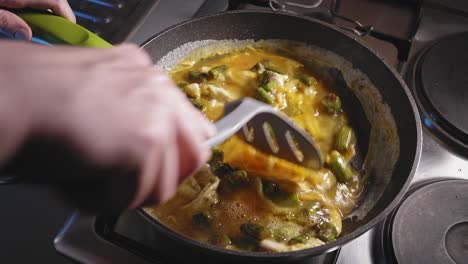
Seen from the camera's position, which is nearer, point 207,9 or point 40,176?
point 40,176

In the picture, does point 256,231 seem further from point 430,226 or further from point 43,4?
point 43,4

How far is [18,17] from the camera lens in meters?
1.05

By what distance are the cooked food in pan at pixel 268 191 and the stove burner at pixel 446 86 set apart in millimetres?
235

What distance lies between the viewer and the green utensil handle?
94 cm

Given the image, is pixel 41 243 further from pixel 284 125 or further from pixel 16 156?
pixel 16 156

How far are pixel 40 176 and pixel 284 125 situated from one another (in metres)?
0.60

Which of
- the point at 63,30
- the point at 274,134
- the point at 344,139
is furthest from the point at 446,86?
the point at 63,30

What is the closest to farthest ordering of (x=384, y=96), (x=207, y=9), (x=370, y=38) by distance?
(x=384, y=96)
(x=370, y=38)
(x=207, y=9)

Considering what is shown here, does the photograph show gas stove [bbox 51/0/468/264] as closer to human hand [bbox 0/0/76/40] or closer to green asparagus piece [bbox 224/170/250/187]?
green asparagus piece [bbox 224/170/250/187]

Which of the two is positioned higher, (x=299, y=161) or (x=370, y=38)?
(x=370, y=38)

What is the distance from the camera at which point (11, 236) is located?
1102mm

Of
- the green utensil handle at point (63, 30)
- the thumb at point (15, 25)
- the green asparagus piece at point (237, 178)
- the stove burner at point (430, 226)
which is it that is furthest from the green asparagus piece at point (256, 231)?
the thumb at point (15, 25)

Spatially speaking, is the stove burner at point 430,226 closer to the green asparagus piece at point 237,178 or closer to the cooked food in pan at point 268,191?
the cooked food in pan at point 268,191

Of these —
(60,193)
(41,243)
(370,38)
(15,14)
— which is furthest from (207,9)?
(60,193)
